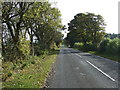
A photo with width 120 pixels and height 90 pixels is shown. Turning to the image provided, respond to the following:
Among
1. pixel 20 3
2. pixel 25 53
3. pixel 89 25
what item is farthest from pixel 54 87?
pixel 89 25

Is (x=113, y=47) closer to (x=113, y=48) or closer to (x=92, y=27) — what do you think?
(x=113, y=48)

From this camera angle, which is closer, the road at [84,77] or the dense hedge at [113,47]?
the road at [84,77]

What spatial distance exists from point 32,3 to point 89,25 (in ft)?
123

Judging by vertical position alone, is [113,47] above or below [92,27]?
below

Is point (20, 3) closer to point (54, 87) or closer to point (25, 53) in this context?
point (25, 53)

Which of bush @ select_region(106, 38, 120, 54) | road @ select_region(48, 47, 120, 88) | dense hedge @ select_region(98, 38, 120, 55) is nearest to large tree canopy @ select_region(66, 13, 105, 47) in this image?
dense hedge @ select_region(98, 38, 120, 55)

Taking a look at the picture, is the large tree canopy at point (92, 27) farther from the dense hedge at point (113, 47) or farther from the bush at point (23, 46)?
the bush at point (23, 46)

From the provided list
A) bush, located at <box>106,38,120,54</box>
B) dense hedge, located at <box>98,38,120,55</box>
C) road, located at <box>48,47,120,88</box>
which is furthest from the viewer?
bush, located at <box>106,38,120,54</box>

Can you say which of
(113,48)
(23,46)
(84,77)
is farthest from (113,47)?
(84,77)

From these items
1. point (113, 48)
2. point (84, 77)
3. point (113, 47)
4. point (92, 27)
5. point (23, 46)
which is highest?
point (92, 27)

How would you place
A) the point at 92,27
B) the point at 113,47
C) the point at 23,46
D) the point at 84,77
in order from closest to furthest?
the point at 84,77, the point at 23,46, the point at 113,47, the point at 92,27

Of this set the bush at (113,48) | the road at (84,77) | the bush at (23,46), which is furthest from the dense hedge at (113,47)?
the bush at (23,46)

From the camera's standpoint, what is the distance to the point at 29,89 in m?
7.51

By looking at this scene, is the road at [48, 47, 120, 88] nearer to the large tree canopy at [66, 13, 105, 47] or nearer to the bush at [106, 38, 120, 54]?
the bush at [106, 38, 120, 54]
